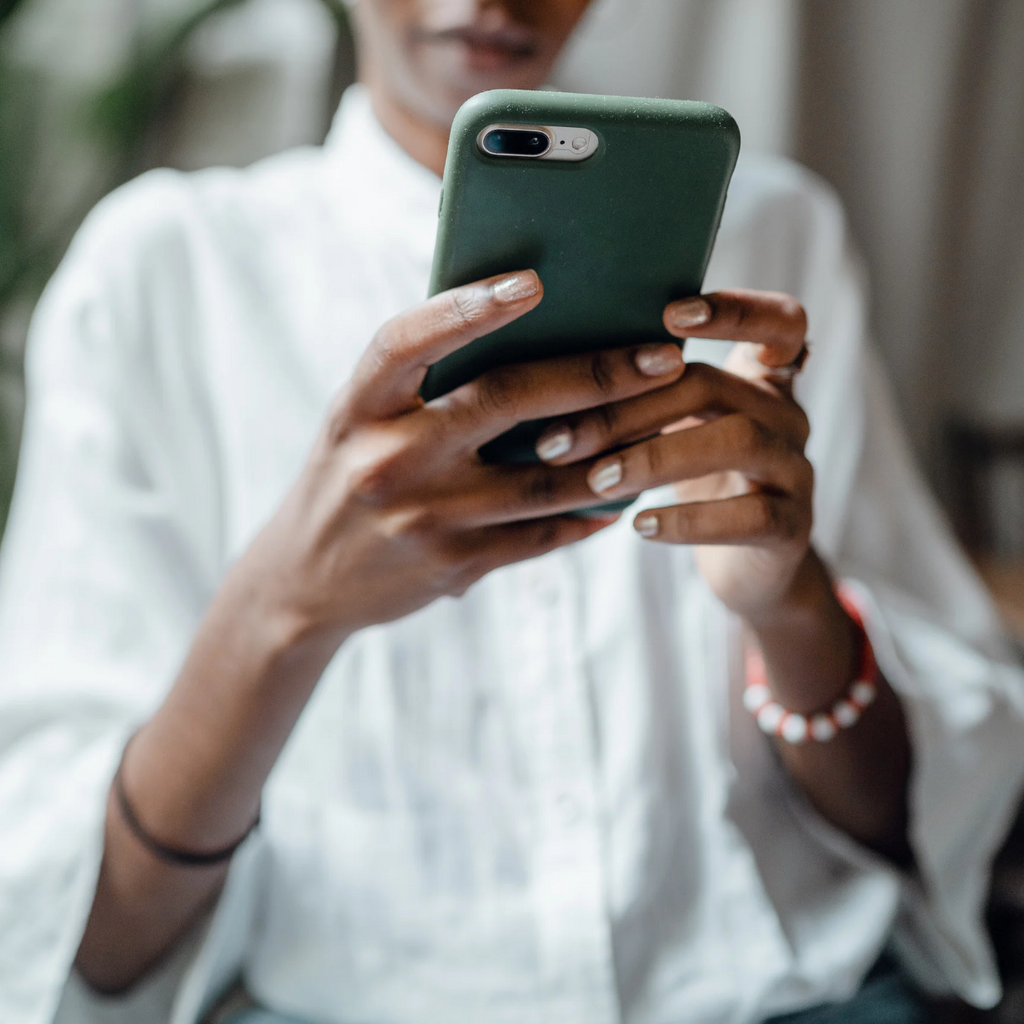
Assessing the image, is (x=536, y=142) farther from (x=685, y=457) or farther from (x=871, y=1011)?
(x=871, y=1011)

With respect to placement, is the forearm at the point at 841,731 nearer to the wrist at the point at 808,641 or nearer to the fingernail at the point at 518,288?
the wrist at the point at 808,641

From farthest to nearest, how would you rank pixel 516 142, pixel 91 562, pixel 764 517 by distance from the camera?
1. pixel 91 562
2. pixel 764 517
3. pixel 516 142

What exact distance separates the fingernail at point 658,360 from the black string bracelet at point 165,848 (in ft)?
0.98

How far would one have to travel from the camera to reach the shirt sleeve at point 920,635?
56 centimetres

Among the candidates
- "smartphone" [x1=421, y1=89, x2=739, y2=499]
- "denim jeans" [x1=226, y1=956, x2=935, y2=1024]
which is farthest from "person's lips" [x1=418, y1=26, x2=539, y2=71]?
"denim jeans" [x1=226, y1=956, x2=935, y2=1024]

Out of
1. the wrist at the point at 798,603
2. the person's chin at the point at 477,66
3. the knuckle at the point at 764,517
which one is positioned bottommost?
the wrist at the point at 798,603

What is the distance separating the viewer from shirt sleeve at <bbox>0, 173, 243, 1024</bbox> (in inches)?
18.4

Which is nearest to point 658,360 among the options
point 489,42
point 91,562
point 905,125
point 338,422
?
point 338,422

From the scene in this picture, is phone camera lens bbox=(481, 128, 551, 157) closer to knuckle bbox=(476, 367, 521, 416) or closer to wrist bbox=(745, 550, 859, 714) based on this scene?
knuckle bbox=(476, 367, 521, 416)

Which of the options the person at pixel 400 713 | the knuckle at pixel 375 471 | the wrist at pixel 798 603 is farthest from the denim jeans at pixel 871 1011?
the knuckle at pixel 375 471

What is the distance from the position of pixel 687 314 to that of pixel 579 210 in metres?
0.06

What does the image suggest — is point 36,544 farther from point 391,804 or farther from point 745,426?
point 745,426

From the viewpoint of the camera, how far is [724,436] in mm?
369

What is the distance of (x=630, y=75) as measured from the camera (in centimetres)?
84
